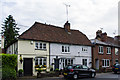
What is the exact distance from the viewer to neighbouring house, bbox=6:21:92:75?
2011 cm

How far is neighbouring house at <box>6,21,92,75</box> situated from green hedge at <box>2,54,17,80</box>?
290 centimetres

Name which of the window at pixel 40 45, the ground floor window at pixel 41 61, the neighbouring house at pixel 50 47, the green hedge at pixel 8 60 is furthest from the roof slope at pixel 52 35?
the green hedge at pixel 8 60

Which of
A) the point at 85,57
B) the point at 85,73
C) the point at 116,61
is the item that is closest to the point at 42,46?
the point at 85,73

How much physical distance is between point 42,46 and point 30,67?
11.5ft

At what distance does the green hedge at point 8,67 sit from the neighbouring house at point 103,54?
648 inches

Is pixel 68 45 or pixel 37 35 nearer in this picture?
pixel 37 35

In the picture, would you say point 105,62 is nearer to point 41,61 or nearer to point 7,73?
point 41,61

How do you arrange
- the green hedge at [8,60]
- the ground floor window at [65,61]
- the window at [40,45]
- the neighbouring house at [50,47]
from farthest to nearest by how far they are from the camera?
the ground floor window at [65,61] < the window at [40,45] < the neighbouring house at [50,47] < the green hedge at [8,60]

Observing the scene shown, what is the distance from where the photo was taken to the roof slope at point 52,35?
21.8 meters

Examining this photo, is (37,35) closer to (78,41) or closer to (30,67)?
(30,67)

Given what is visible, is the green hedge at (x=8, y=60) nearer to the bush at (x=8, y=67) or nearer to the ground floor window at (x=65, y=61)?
the bush at (x=8, y=67)

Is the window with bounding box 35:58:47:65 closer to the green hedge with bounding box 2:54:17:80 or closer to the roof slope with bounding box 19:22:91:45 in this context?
the roof slope with bounding box 19:22:91:45

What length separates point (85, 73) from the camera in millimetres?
18297

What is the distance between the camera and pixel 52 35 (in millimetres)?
24672
